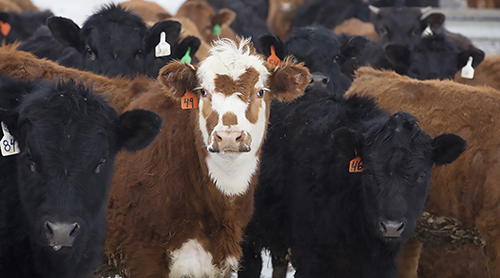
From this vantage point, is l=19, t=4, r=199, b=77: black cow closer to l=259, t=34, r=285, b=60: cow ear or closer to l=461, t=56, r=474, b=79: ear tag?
l=259, t=34, r=285, b=60: cow ear

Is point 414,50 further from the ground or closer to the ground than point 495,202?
further from the ground

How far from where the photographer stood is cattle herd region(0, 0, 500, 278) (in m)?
3.15

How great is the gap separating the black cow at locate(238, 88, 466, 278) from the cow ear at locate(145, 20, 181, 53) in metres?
2.08

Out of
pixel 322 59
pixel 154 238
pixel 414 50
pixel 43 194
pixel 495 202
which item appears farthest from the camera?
pixel 414 50

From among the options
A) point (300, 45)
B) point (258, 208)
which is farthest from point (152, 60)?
point (258, 208)

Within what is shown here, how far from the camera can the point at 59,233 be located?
2914mm

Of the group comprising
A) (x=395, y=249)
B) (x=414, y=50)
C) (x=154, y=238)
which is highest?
(x=414, y=50)

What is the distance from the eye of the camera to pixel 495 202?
15.0ft

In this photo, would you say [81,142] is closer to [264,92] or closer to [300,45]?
[264,92]

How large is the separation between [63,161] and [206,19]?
303 inches

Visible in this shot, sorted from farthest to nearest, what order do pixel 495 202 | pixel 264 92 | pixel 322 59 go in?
pixel 322 59 < pixel 495 202 < pixel 264 92

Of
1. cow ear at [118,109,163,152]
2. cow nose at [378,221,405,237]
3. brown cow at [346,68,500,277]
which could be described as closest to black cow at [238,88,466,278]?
cow nose at [378,221,405,237]

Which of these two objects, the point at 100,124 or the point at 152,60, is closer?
the point at 100,124

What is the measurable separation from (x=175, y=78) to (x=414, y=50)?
4.45m
